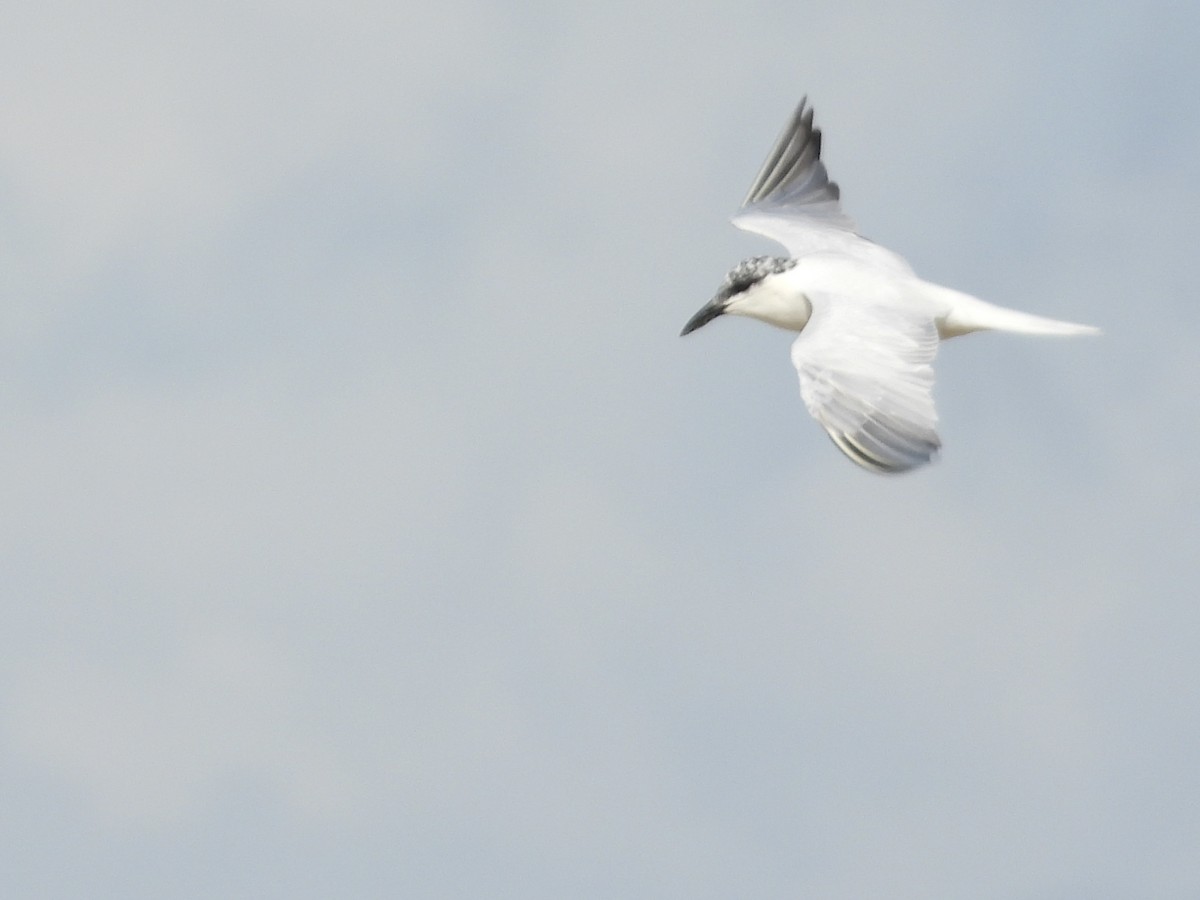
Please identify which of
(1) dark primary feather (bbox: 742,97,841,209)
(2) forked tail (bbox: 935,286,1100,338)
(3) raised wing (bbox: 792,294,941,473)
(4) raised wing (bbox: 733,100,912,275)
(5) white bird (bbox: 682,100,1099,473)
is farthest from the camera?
(1) dark primary feather (bbox: 742,97,841,209)

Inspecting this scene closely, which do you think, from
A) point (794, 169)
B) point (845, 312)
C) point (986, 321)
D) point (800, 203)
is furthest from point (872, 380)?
point (794, 169)

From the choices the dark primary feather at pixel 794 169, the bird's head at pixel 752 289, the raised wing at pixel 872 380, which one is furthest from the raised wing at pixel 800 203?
the raised wing at pixel 872 380

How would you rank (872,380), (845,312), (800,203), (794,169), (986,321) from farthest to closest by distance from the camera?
(794,169) → (800,203) → (986,321) → (845,312) → (872,380)

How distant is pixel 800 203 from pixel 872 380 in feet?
20.6

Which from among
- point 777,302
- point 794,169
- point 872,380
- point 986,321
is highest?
point 794,169

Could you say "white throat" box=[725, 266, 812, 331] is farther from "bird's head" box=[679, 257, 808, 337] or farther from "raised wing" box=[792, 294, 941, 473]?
"raised wing" box=[792, 294, 941, 473]

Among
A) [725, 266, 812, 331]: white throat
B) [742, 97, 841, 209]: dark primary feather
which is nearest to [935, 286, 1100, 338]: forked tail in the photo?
[725, 266, 812, 331]: white throat

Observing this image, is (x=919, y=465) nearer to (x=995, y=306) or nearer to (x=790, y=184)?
(x=995, y=306)

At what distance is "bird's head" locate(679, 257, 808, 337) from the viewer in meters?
20.0

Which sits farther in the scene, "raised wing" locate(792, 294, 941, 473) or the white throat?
the white throat

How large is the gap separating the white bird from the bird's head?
13 mm

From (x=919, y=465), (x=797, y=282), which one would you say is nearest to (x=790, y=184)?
(x=797, y=282)

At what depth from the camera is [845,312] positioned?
18.2m

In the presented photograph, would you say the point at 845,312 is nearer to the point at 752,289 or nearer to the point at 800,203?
the point at 752,289
